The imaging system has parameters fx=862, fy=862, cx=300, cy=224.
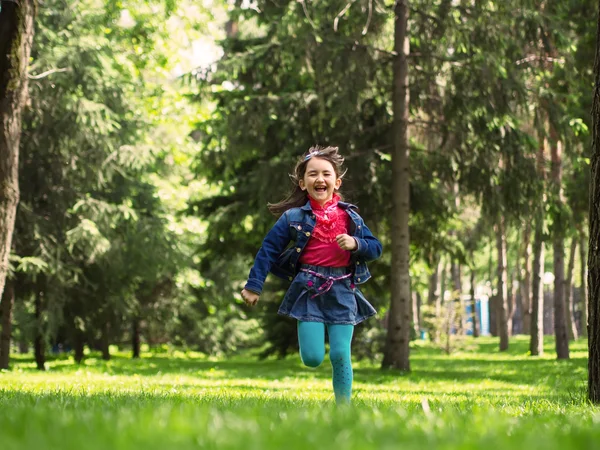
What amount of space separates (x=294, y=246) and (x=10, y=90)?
4.93 metres

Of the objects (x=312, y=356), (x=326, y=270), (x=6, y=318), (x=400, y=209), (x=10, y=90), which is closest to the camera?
(x=312, y=356)

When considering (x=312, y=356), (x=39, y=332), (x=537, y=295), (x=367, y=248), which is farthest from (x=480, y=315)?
(x=312, y=356)

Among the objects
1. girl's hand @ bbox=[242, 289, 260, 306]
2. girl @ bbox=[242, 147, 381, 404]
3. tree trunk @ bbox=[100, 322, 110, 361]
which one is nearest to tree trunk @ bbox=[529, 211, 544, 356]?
tree trunk @ bbox=[100, 322, 110, 361]

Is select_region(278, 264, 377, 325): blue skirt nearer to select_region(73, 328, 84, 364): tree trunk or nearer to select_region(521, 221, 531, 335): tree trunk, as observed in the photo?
select_region(521, 221, 531, 335): tree trunk

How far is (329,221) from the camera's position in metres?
6.30

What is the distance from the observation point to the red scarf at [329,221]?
624cm

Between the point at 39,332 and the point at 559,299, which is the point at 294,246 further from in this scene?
the point at 559,299

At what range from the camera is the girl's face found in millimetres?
6309

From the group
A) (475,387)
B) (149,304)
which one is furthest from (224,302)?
(475,387)

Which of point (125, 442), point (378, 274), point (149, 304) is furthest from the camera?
point (149, 304)

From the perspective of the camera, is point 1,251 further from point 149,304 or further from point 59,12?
point 149,304

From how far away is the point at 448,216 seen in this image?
57.9ft

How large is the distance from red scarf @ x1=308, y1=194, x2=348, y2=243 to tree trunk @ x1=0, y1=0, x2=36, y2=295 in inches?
185

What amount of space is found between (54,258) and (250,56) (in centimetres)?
563
